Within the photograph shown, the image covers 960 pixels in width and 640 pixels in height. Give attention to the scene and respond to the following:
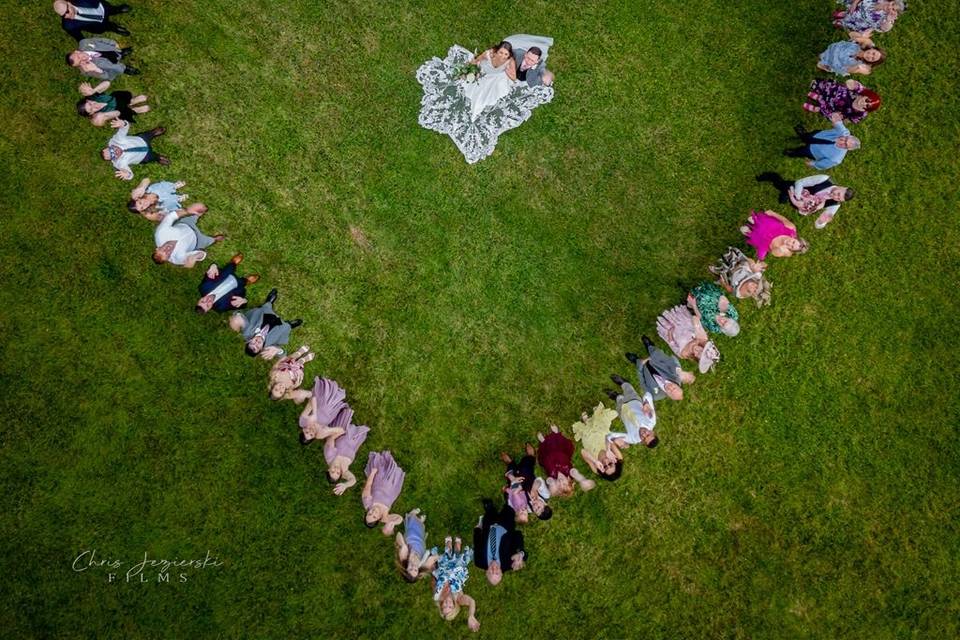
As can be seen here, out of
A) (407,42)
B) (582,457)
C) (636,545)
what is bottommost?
(636,545)

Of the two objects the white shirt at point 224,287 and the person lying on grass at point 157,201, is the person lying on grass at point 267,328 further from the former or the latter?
the person lying on grass at point 157,201

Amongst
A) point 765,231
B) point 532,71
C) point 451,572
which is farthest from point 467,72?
point 451,572

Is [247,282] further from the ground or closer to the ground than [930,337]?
further from the ground

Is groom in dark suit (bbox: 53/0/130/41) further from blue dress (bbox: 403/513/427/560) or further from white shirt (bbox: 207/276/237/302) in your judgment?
blue dress (bbox: 403/513/427/560)

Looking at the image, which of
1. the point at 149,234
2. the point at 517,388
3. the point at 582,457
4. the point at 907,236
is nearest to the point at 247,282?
the point at 149,234

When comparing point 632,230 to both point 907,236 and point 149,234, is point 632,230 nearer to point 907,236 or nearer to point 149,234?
point 907,236

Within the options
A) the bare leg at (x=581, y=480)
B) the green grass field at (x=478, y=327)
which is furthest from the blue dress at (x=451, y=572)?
the bare leg at (x=581, y=480)

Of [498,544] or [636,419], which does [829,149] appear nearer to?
[636,419]
